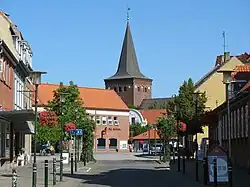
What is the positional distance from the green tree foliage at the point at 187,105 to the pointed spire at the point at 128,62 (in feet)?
307

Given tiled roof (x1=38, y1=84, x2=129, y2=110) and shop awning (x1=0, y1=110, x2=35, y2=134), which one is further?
tiled roof (x1=38, y1=84, x2=129, y2=110)

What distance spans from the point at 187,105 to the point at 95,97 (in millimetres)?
72021

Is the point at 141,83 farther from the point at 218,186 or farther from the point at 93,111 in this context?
the point at 218,186

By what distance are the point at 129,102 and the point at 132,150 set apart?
56.0m

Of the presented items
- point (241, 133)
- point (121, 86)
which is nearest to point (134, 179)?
point (241, 133)

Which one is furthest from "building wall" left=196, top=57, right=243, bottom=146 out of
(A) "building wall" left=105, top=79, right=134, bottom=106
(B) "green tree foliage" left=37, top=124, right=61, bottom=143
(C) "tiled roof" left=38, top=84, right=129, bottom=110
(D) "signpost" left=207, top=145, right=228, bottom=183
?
(A) "building wall" left=105, top=79, right=134, bottom=106

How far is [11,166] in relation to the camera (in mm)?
45125

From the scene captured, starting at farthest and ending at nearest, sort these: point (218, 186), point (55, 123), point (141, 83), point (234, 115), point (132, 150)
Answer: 1. point (141, 83)
2. point (132, 150)
3. point (55, 123)
4. point (234, 115)
5. point (218, 186)

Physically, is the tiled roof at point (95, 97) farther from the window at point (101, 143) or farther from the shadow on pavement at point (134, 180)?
the shadow on pavement at point (134, 180)

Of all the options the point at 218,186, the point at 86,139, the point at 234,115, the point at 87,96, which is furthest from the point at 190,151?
Result: the point at 87,96

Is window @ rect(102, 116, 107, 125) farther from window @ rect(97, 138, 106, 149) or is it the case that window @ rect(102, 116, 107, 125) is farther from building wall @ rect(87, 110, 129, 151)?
window @ rect(97, 138, 106, 149)

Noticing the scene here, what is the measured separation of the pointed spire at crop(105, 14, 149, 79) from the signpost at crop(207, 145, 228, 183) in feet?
443

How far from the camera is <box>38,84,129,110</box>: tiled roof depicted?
128125mm

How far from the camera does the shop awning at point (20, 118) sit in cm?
3588
